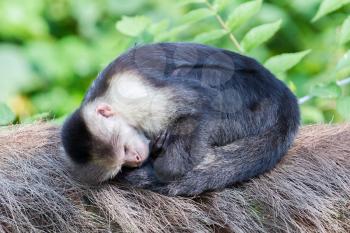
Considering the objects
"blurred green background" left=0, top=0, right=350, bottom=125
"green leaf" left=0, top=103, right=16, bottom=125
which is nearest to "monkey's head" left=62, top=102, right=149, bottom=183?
"green leaf" left=0, top=103, right=16, bottom=125

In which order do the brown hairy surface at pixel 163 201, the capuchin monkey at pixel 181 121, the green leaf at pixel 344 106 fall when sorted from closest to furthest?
the brown hairy surface at pixel 163 201, the capuchin monkey at pixel 181 121, the green leaf at pixel 344 106

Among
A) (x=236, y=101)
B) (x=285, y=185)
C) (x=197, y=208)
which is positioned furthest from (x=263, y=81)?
(x=197, y=208)

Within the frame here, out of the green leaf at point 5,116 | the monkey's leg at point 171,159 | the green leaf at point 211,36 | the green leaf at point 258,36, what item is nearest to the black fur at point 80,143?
the monkey's leg at point 171,159

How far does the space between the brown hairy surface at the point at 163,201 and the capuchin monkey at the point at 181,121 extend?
0.04 metres

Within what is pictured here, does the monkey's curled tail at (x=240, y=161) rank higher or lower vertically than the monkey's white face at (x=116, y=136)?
lower

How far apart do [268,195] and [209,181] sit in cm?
17

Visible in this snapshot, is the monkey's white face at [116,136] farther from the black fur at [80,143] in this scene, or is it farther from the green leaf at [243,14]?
the green leaf at [243,14]

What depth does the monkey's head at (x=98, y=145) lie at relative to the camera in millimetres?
2039

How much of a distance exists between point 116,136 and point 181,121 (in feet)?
0.63

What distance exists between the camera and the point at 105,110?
2.22m

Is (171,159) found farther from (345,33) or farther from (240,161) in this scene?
(345,33)

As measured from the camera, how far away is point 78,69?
4.27 meters

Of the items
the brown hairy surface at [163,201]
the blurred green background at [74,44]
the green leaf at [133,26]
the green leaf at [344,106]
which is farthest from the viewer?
the blurred green background at [74,44]

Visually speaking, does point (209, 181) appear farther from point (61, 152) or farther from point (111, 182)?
point (61, 152)
